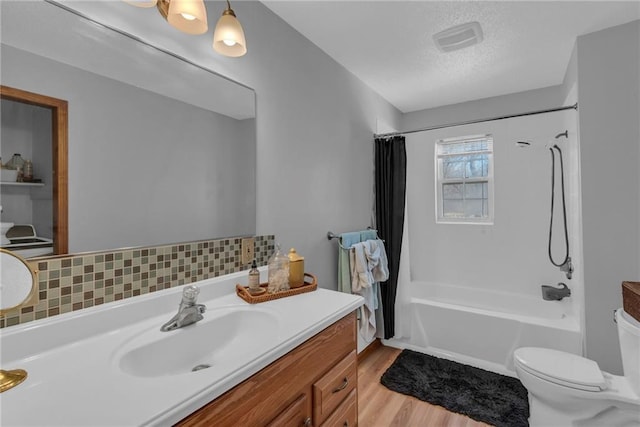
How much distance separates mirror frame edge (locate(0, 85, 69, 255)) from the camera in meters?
0.91

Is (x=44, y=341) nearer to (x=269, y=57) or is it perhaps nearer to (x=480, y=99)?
(x=269, y=57)

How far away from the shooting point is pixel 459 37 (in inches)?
76.1

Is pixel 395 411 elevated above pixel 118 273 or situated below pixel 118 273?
below

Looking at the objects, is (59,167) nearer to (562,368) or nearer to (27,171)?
(27,171)

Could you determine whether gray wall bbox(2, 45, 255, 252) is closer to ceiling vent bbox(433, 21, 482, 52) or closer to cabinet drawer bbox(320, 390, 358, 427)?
cabinet drawer bbox(320, 390, 358, 427)

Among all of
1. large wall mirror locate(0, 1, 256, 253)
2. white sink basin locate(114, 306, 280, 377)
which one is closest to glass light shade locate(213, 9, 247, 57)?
large wall mirror locate(0, 1, 256, 253)

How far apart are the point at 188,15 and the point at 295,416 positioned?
53.4 inches

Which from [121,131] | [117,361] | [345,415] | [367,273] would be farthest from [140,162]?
[367,273]

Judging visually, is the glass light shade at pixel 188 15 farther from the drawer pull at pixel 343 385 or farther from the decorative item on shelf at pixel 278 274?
the drawer pull at pixel 343 385

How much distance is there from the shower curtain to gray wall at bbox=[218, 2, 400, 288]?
184 millimetres

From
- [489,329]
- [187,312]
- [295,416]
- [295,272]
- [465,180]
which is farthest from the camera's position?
[465,180]

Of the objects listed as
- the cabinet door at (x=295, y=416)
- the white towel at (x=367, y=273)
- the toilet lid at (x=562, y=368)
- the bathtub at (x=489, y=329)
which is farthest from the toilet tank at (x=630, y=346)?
the cabinet door at (x=295, y=416)

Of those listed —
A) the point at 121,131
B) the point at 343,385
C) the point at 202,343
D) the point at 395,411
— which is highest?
the point at 121,131

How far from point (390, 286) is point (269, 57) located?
2016 millimetres
